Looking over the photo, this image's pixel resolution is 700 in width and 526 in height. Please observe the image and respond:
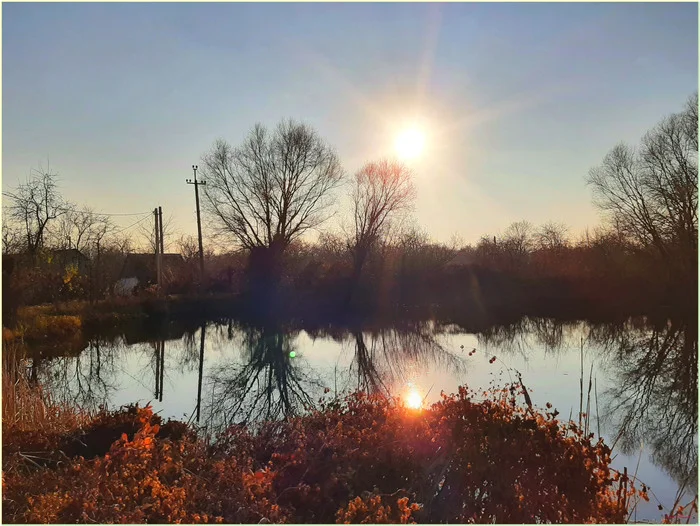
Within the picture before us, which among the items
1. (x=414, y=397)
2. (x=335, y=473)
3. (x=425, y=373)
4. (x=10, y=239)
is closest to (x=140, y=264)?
(x=10, y=239)

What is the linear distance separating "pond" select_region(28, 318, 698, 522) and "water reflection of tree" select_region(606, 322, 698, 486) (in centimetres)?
3

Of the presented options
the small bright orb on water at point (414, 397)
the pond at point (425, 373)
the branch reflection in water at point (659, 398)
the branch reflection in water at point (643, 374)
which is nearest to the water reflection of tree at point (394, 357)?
the pond at point (425, 373)

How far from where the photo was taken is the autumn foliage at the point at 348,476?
12.6 ft

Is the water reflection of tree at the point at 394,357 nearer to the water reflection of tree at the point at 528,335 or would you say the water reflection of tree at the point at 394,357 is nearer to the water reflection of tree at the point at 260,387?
the water reflection of tree at the point at 260,387

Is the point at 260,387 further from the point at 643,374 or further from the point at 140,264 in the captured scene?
the point at 140,264

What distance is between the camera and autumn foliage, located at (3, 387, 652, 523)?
12.6ft

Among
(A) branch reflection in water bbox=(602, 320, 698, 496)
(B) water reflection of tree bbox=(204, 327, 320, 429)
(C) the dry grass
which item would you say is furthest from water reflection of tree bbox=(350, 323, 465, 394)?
(C) the dry grass

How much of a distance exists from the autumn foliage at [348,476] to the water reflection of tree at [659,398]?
141 centimetres

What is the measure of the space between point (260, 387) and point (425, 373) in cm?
374

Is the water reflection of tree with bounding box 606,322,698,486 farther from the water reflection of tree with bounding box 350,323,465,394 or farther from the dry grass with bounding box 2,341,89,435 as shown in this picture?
the dry grass with bounding box 2,341,89,435

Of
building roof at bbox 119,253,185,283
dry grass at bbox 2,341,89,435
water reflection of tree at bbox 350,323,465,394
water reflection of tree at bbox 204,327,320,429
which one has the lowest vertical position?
water reflection of tree at bbox 204,327,320,429

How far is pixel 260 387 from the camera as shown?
40.0 ft

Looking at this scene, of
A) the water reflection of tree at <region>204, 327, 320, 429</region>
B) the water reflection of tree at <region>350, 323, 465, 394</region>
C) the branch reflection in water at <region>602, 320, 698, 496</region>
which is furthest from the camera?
the water reflection of tree at <region>350, 323, 465, 394</region>

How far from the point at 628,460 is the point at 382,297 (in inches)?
936
